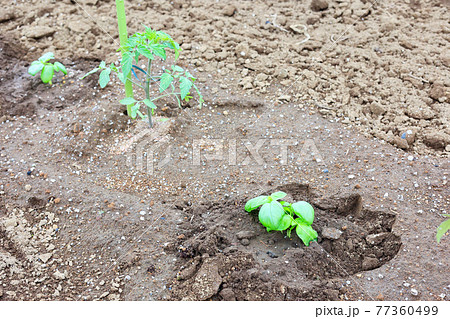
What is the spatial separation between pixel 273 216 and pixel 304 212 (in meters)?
0.17

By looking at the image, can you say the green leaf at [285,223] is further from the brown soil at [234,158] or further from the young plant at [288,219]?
the brown soil at [234,158]

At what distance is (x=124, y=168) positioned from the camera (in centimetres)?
272

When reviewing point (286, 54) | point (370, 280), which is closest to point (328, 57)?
point (286, 54)

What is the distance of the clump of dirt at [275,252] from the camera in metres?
1.99

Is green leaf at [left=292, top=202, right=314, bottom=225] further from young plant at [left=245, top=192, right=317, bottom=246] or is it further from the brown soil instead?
the brown soil

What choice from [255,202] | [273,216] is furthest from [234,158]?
[273,216]

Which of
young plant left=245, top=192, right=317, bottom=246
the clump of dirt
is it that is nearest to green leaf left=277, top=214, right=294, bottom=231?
young plant left=245, top=192, right=317, bottom=246

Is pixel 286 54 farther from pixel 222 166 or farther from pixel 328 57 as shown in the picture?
pixel 222 166

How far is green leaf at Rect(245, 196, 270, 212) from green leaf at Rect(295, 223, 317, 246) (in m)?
0.22

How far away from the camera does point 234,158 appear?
2775mm

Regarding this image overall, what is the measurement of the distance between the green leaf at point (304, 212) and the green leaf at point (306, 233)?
0.03m

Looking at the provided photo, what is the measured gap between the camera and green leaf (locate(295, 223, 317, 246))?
2143 millimetres

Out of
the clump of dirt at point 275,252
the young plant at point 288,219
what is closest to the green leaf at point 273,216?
the young plant at point 288,219

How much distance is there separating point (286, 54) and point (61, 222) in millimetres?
2206
